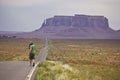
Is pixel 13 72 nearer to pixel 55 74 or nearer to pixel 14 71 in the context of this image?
pixel 14 71

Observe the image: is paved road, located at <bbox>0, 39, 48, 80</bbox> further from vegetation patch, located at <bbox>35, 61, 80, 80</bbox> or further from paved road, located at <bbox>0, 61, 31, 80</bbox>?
vegetation patch, located at <bbox>35, 61, 80, 80</bbox>

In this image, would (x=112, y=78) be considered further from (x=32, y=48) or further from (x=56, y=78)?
(x=56, y=78)

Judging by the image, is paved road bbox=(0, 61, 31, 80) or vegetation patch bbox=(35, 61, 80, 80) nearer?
paved road bbox=(0, 61, 31, 80)

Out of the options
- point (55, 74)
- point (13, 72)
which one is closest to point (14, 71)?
point (13, 72)

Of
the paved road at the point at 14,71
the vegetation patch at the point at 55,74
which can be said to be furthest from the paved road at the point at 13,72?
the vegetation patch at the point at 55,74

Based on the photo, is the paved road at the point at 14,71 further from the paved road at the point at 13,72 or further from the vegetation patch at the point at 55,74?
the vegetation patch at the point at 55,74

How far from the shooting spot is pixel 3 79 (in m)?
17.7

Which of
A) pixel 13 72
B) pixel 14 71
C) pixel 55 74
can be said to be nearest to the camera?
pixel 55 74

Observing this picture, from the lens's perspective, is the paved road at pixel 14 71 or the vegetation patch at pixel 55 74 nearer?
the paved road at pixel 14 71

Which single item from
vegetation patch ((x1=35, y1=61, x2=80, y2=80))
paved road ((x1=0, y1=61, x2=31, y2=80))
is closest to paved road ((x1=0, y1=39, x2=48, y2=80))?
paved road ((x1=0, y1=61, x2=31, y2=80))

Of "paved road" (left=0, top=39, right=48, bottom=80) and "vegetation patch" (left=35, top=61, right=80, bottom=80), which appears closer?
"paved road" (left=0, top=39, right=48, bottom=80)

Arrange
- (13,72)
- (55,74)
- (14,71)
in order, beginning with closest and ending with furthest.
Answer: (55,74)
(13,72)
(14,71)

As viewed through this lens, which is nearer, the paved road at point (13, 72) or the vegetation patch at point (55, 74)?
the paved road at point (13, 72)

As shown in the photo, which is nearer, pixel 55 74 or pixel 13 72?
pixel 55 74
